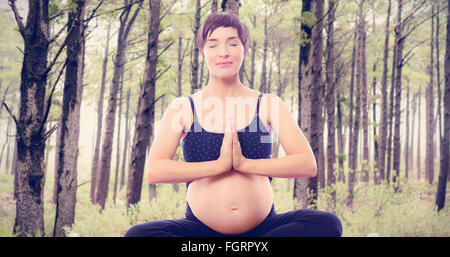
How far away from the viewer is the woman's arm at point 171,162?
170cm

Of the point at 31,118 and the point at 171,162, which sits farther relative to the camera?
the point at 31,118

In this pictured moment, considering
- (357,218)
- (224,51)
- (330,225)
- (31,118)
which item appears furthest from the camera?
(357,218)

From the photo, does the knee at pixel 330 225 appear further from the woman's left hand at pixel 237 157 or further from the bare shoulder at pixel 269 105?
the bare shoulder at pixel 269 105

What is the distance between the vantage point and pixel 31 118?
11.8 feet

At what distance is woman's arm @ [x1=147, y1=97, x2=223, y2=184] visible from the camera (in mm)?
1702

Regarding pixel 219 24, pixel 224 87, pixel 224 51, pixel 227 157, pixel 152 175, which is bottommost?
pixel 152 175

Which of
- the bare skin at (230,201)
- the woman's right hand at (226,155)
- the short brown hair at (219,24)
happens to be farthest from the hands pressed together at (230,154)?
the short brown hair at (219,24)

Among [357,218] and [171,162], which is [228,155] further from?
[357,218]

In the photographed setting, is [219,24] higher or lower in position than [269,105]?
higher

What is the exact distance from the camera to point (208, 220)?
6.15 feet

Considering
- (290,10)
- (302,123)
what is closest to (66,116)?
(302,123)

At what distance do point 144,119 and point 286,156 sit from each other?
4.21m

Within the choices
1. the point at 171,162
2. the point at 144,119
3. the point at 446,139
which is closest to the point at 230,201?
the point at 171,162

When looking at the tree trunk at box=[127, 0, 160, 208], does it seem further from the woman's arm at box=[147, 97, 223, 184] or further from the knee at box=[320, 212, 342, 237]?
the knee at box=[320, 212, 342, 237]
